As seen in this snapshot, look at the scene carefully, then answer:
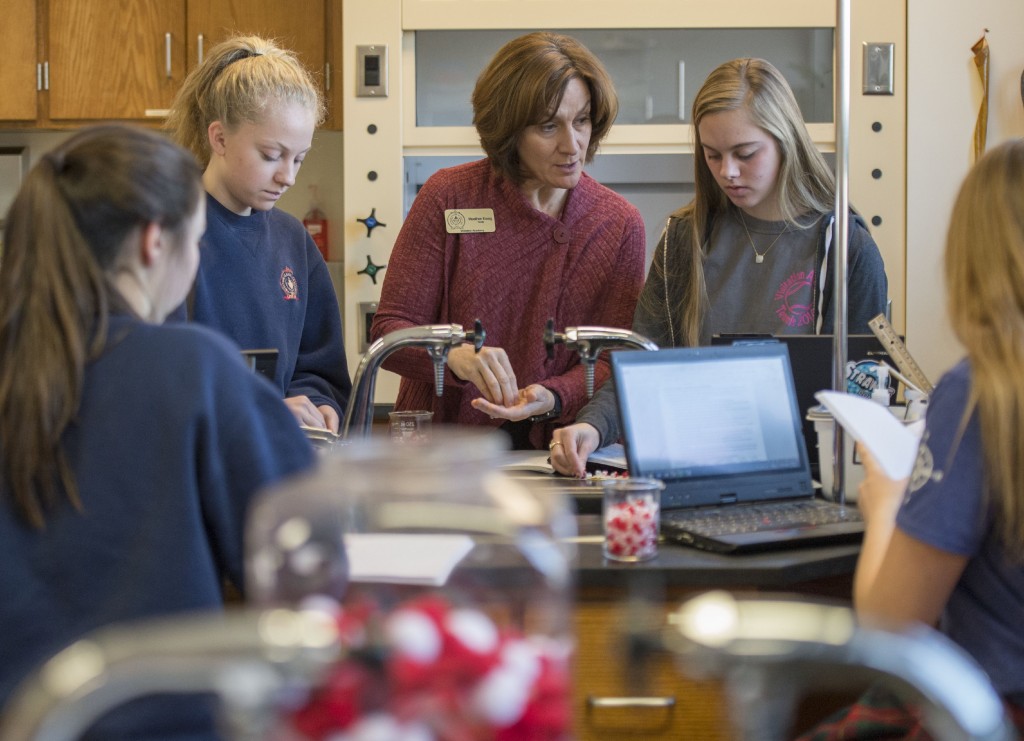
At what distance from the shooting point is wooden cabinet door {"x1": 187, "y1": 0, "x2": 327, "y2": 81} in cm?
385

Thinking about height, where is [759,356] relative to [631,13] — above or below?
below

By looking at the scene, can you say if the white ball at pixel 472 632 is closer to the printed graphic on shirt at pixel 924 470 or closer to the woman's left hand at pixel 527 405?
the printed graphic on shirt at pixel 924 470

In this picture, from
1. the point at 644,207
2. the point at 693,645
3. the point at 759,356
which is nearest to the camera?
the point at 693,645

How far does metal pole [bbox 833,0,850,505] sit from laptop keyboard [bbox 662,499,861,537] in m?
0.07

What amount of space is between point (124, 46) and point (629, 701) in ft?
10.5

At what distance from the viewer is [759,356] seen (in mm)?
1749

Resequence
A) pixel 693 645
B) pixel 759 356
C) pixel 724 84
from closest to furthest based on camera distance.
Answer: pixel 693 645 → pixel 759 356 → pixel 724 84

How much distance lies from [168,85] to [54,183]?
2.92m

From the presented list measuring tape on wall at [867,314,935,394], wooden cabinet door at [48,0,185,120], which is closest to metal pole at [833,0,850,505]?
measuring tape on wall at [867,314,935,394]

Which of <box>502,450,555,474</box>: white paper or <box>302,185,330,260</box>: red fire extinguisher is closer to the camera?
<box>502,450,555,474</box>: white paper

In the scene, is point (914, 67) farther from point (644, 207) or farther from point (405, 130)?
point (405, 130)

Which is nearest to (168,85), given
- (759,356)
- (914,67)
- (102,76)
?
(102,76)

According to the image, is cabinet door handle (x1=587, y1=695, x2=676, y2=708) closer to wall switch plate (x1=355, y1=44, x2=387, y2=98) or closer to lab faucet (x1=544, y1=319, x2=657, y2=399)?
lab faucet (x1=544, y1=319, x2=657, y2=399)

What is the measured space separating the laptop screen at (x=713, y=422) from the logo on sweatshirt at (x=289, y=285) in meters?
0.81
